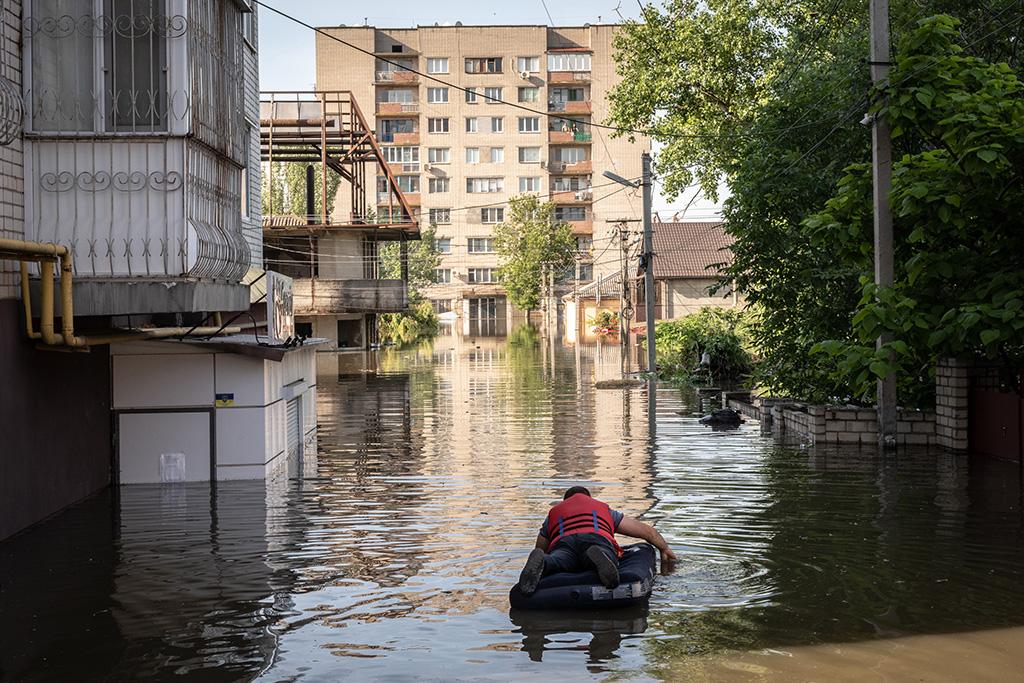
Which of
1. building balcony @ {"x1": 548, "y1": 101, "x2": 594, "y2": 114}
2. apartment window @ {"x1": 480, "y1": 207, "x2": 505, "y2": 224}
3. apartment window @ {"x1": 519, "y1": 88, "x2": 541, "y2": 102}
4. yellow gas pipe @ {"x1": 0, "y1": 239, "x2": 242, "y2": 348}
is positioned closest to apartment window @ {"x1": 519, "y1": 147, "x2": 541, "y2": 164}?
building balcony @ {"x1": 548, "y1": 101, "x2": 594, "y2": 114}

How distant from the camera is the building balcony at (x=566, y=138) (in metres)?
104

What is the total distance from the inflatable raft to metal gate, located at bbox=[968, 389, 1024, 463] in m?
9.81

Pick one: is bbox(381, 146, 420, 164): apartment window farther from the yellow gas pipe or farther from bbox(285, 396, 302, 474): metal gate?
the yellow gas pipe

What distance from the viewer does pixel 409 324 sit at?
259ft

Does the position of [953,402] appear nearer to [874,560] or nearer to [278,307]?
[874,560]

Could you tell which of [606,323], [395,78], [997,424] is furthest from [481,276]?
[997,424]

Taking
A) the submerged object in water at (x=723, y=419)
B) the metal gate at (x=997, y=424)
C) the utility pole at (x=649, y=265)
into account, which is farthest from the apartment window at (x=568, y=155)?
the metal gate at (x=997, y=424)

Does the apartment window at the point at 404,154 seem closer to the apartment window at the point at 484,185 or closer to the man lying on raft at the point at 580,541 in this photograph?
the apartment window at the point at 484,185

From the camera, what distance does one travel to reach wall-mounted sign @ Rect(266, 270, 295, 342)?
19.8 meters

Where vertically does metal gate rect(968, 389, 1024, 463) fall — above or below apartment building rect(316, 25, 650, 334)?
below

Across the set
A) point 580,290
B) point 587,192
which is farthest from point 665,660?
point 587,192

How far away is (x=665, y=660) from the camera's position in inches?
313

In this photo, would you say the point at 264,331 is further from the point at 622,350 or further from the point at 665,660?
the point at 622,350

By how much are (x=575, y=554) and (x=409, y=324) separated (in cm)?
6984
